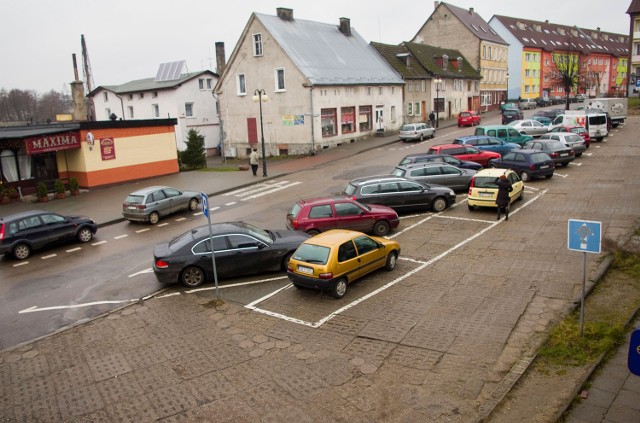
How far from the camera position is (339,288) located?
12578mm

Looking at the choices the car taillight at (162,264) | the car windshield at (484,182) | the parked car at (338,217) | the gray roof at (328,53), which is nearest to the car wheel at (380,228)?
the parked car at (338,217)

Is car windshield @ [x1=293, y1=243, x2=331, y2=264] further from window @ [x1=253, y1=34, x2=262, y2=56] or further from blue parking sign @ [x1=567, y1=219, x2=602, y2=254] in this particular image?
window @ [x1=253, y1=34, x2=262, y2=56]

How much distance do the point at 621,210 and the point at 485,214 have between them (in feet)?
15.4

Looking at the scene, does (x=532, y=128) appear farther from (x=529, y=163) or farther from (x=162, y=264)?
(x=162, y=264)

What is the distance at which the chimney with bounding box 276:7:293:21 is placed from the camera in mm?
43569

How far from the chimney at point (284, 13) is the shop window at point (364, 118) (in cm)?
944

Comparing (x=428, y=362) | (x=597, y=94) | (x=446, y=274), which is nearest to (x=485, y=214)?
(x=446, y=274)

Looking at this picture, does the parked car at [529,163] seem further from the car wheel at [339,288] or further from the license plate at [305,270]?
the license plate at [305,270]

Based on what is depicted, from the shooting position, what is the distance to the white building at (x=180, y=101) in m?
48.7

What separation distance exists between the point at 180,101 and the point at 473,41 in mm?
38952

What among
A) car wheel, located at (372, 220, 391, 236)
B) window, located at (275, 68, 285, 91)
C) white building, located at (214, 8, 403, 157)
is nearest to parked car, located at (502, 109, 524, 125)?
white building, located at (214, 8, 403, 157)

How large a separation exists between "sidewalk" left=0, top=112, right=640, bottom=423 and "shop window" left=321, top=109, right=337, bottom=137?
2975 centimetres

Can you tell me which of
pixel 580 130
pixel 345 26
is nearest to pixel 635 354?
pixel 580 130

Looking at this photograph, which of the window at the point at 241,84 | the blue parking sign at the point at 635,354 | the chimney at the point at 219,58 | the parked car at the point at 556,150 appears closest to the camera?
the blue parking sign at the point at 635,354
